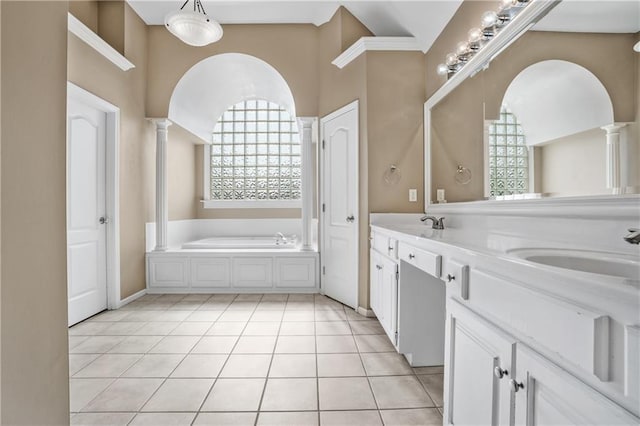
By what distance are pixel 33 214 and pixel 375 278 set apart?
7.50 feet

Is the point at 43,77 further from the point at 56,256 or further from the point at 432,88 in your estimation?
the point at 432,88

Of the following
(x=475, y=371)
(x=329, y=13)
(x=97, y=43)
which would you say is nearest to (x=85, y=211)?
(x=97, y=43)

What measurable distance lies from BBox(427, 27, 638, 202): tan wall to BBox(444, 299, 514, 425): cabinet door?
86cm

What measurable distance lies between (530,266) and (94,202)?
3482 millimetres

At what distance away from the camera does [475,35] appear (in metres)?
1.99

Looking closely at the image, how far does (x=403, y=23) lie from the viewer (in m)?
2.90

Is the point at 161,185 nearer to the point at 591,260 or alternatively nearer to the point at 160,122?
the point at 160,122

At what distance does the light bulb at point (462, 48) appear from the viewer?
6.94 feet

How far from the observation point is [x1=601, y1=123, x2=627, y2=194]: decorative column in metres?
1.08

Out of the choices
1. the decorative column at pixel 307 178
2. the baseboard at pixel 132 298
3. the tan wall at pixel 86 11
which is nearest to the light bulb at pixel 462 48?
the decorative column at pixel 307 178

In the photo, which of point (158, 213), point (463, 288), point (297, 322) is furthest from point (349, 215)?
point (158, 213)

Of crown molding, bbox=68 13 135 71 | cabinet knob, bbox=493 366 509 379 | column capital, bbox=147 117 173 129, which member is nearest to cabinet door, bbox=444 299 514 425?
cabinet knob, bbox=493 366 509 379

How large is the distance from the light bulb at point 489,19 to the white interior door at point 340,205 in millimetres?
1313

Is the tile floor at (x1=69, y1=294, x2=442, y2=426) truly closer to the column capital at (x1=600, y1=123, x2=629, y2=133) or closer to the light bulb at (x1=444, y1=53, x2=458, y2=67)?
the column capital at (x1=600, y1=123, x2=629, y2=133)
